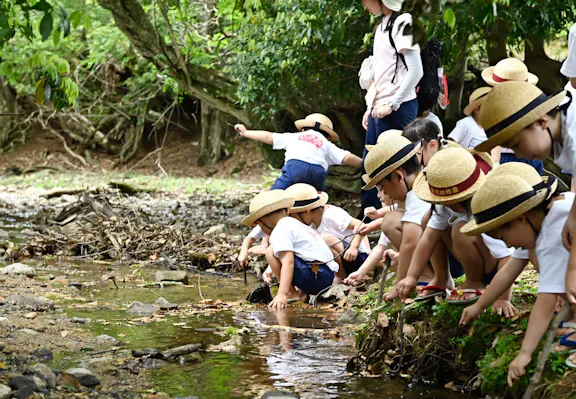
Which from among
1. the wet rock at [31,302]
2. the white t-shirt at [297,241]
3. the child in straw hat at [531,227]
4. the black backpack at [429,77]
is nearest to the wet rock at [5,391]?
the child in straw hat at [531,227]

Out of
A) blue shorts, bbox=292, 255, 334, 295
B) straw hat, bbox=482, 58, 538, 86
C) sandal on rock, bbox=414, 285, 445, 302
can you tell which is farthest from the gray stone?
straw hat, bbox=482, 58, 538, 86

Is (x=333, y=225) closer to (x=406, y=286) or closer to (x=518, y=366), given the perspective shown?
(x=406, y=286)

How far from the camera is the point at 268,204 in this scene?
5902 millimetres

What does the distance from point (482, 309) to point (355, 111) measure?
26.8 ft

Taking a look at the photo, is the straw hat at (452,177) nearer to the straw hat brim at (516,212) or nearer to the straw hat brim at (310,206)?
the straw hat brim at (516,212)

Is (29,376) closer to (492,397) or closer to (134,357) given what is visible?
(134,357)

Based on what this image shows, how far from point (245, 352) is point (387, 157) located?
1.33m

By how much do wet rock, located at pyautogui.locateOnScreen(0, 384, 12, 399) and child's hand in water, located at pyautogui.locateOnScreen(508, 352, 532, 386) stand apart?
1.93m

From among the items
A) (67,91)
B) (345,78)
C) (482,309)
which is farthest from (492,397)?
(345,78)

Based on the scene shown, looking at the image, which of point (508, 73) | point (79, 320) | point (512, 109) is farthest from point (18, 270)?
point (512, 109)

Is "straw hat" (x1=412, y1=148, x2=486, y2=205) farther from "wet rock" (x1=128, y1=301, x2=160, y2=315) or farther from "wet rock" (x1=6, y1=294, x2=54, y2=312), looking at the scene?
"wet rock" (x1=6, y1=294, x2=54, y2=312)

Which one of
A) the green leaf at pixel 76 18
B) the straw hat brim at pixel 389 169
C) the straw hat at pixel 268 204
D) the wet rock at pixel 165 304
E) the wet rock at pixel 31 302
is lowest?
the wet rock at pixel 31 302

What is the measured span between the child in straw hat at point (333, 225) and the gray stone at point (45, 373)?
3041 millimetres

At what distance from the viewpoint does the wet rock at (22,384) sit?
3021mm
